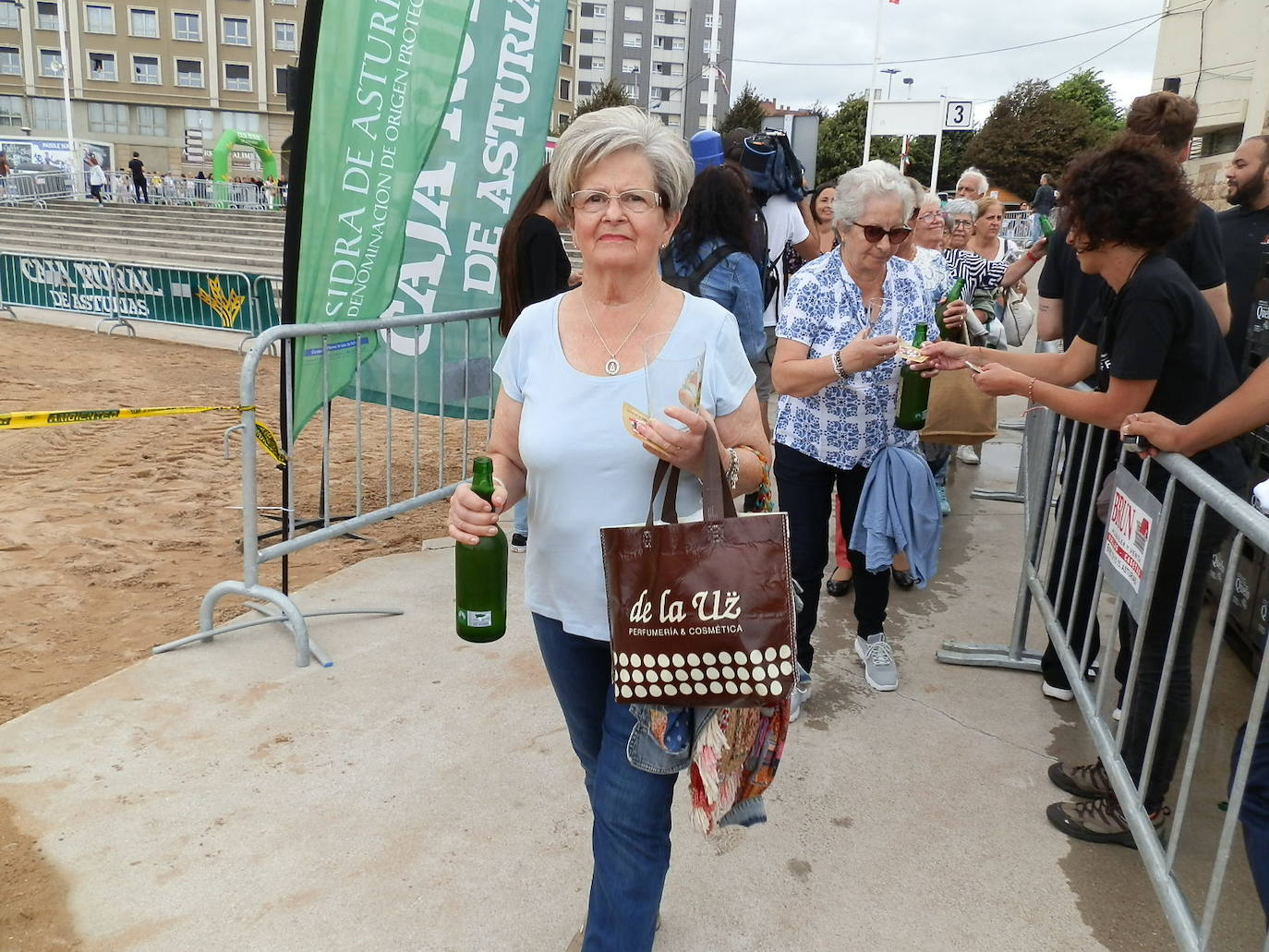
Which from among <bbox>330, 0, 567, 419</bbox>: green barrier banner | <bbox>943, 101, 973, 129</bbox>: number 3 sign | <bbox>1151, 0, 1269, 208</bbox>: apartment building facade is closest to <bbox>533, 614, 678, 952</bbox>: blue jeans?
<bbox>330, 0, 567, 419</bbox>: green barrier banner

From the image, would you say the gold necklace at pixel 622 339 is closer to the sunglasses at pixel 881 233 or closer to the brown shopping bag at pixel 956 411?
the sunglasses at pixel 881 233

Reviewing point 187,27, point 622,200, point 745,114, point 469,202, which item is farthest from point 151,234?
point 187,27

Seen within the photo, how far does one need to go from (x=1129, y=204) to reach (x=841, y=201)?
35.7 inches

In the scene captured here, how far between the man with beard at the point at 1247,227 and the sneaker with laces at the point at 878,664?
Result: 2121 mm

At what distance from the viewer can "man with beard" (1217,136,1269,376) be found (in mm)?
4363

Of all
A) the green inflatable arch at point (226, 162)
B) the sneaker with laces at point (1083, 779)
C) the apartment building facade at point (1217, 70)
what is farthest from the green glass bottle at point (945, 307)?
the green inflatable arch at point (226, 162)

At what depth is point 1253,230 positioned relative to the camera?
174 inches

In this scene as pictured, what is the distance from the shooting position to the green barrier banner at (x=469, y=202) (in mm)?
5070

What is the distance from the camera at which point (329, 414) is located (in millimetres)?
4516

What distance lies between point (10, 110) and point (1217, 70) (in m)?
67.3

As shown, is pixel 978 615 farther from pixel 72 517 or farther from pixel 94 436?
pixel 94 436

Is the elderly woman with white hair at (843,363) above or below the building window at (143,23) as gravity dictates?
below

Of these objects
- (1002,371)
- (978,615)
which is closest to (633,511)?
(1002,371)

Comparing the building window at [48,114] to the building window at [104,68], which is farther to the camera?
the building window at [104,68]
